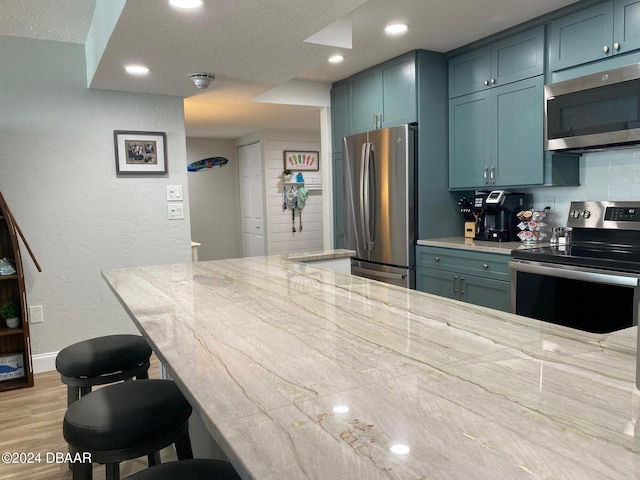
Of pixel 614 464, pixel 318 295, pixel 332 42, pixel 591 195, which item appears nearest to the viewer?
pixel 614 464

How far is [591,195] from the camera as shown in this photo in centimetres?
314

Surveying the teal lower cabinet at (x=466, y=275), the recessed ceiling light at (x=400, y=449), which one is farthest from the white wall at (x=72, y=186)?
the recessed ceiling light at (x=400, y=449)

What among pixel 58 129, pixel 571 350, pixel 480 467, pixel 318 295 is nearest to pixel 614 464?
pixel 480 467

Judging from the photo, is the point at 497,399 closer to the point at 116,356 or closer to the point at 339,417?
the point at 339,417

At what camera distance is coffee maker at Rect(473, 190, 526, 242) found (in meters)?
3.46

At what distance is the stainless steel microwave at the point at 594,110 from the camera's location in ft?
8.49

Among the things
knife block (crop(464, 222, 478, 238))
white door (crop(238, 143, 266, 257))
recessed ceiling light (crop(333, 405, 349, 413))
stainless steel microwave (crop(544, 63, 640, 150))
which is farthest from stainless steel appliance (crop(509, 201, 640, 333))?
white door (crop(238, 143, 266, 257))

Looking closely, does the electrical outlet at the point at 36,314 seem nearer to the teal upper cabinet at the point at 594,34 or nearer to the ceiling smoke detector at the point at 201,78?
the ceiling smoke detector at the point at 201,78

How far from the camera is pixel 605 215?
2926 millimetres

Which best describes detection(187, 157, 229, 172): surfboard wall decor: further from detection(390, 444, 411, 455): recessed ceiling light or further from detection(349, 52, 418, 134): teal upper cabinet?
detection(390, 444, 411, 455): recessed ceiling light

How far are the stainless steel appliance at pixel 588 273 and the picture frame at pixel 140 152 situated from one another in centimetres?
263

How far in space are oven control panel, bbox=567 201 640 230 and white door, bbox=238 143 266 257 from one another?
470 centimetres

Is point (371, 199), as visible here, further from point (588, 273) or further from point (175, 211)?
point (588, 273)

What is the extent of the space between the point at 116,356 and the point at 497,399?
5.00ft
